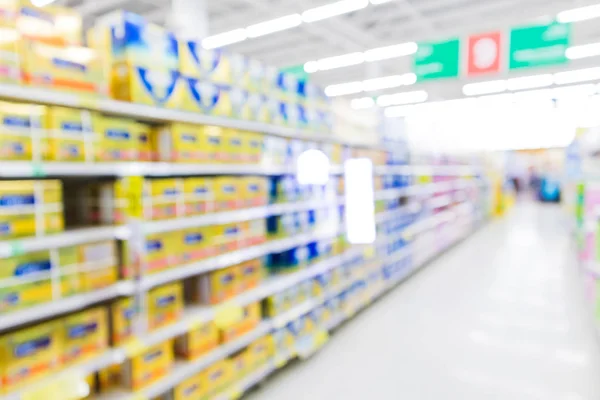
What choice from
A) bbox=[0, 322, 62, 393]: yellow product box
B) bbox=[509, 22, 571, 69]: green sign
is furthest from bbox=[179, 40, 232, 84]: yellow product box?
bbox=[509, 22, 571, 69]: green sign

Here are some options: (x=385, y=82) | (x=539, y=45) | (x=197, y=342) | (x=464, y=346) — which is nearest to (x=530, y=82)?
(x=385, y=82)

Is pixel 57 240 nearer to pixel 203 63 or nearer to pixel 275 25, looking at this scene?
pixel 203 63

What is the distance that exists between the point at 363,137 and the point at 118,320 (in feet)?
10.7

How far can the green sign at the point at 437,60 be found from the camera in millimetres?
7312

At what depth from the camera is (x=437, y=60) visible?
7.55 m

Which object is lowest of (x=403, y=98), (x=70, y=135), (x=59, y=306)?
(x=59, y=306)

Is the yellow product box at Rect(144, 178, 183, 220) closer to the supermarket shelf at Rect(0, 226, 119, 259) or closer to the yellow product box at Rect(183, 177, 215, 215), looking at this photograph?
the yellow product box at Rect(183, 177, 215, 215)

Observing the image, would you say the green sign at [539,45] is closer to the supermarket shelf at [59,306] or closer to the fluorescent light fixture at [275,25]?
the fluorescent light fixture at [275,25]

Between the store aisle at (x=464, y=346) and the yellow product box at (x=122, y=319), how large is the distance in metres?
1.23

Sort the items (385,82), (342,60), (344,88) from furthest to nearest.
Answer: (344,88) → (385,82) → (342,60)

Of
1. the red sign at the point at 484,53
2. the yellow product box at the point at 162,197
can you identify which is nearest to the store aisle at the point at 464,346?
the yellow product box at the point at 162,197

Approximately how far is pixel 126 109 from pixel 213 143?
0.62 metres

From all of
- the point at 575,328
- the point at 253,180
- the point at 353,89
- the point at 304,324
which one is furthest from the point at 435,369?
the point at 353,89

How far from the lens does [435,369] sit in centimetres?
321
